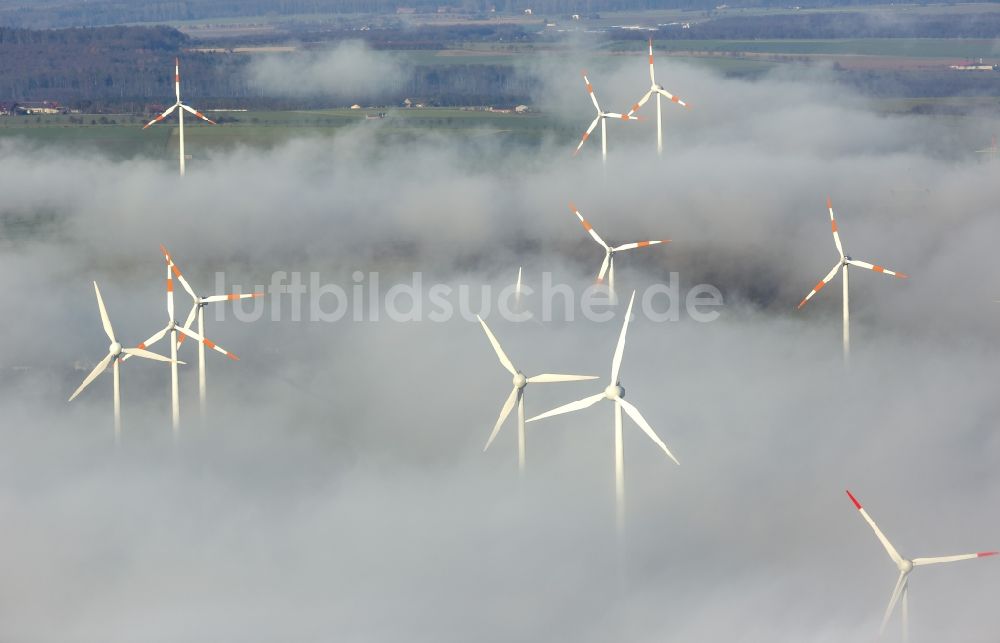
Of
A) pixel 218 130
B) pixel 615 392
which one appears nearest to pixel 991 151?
pixel 218 130

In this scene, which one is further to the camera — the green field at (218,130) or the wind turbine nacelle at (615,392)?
the green field at (218,130)

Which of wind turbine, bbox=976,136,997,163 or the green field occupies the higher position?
the green field

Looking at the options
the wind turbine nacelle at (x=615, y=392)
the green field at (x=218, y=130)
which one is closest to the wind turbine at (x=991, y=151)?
the green field at (x=218, y=130)

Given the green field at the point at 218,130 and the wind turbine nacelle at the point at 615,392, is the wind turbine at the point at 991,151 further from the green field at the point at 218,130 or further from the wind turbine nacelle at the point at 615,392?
the wind turbine nacelle at the point at 615,392

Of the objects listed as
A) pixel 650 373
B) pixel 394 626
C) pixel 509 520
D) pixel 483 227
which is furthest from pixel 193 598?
pixel 483 227

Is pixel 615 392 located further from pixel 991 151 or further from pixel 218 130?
pixel 991 151

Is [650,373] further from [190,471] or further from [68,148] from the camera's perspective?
[68,148]

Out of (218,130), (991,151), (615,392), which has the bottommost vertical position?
(991,151)

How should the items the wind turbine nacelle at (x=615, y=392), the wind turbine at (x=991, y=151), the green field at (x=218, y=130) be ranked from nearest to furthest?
the wind turbine nacelle at (x=615, y=392)
the green field at (x=218, y=130)
the wind turbine at (x=991, y=151)

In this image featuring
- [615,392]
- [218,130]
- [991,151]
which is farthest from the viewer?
[991,151]

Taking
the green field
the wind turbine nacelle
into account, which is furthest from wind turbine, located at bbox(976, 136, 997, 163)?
the wind turbine nacelle

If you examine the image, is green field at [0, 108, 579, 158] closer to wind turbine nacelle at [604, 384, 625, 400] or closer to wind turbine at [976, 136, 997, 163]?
wind turbine at [976, 136, 997, 163]
